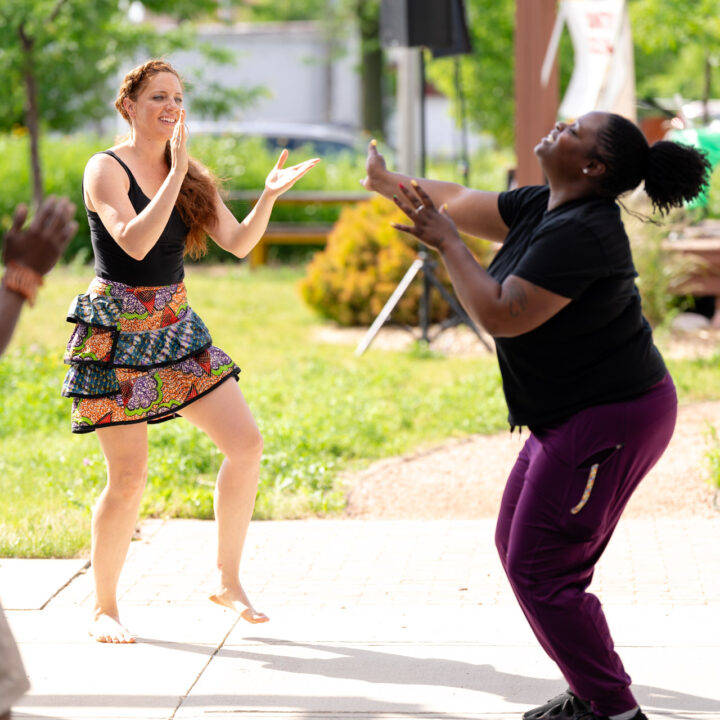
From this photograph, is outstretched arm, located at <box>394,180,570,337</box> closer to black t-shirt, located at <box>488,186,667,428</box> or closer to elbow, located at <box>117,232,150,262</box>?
black t-shirt, located at <box>488,186,667,428</box>

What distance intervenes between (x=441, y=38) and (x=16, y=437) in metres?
4.98

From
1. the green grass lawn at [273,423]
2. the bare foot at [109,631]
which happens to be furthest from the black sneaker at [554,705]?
the green grass lawn at [273,423]

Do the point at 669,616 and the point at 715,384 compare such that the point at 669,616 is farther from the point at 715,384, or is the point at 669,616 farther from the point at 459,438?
the point at 715,384

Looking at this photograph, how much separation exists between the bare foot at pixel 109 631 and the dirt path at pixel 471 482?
199cm

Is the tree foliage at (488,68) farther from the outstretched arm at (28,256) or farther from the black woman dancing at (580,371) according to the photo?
the outstretched arm at (28,256)

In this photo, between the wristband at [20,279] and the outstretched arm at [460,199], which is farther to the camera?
the outstretched arm at [460,199]

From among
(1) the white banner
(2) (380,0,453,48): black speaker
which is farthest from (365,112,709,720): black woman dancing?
(1) the white banner

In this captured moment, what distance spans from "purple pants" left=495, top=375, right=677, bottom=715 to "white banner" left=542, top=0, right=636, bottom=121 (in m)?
8.75

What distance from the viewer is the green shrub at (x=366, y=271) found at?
11281 millimetres

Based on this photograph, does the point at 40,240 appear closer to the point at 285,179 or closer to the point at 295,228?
the point at 285,179

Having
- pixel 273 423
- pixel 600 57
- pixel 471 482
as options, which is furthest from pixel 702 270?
pixel 471 482

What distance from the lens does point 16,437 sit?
7418 millimetres

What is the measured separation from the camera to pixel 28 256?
2.52 m

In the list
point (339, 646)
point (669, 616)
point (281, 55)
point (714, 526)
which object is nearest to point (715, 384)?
point (714, 526)
